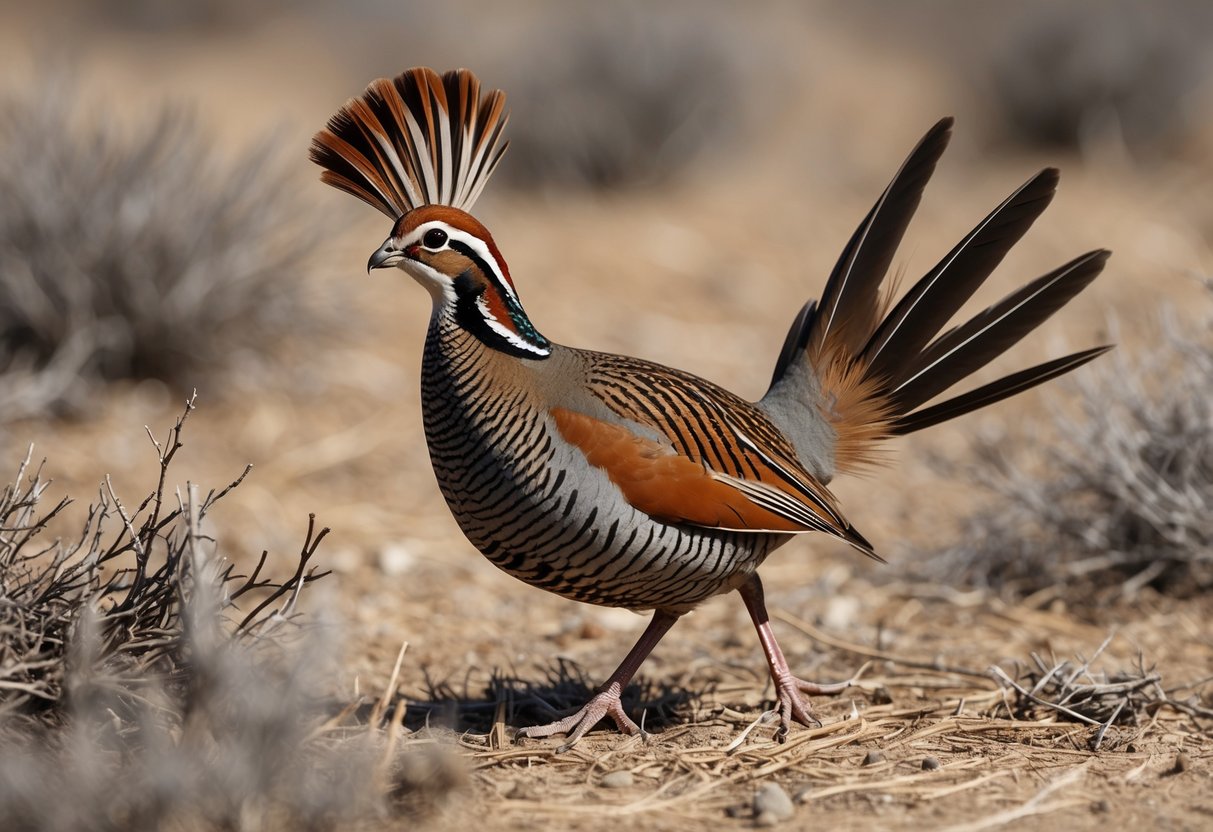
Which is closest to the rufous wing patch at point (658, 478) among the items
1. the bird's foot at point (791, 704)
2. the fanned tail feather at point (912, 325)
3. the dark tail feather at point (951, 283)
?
the bird's foot at point (791, 704)

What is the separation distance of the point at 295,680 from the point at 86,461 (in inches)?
178

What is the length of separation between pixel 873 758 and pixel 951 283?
1.58 meters

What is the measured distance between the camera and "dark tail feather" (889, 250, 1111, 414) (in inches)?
174

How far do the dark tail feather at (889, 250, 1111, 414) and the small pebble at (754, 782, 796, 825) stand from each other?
1.66 meters

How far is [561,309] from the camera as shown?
932cm

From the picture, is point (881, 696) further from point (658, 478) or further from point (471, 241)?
point (471, 241)

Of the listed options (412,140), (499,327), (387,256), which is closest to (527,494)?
(499,327)

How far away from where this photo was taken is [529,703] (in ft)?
14.6

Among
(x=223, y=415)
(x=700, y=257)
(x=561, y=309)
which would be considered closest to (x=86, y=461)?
(x=223, y=415)

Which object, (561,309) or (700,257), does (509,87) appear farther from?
(561,309)

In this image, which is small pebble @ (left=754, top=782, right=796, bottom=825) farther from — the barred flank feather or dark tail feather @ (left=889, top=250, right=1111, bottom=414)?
the barred flank feather

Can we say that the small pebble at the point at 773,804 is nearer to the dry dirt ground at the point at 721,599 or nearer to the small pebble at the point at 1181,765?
the dry dirt ground at the point at 721,599

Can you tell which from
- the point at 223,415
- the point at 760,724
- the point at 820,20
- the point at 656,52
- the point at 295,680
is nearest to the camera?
the point at 295,680

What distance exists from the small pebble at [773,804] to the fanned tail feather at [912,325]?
5.19ft
